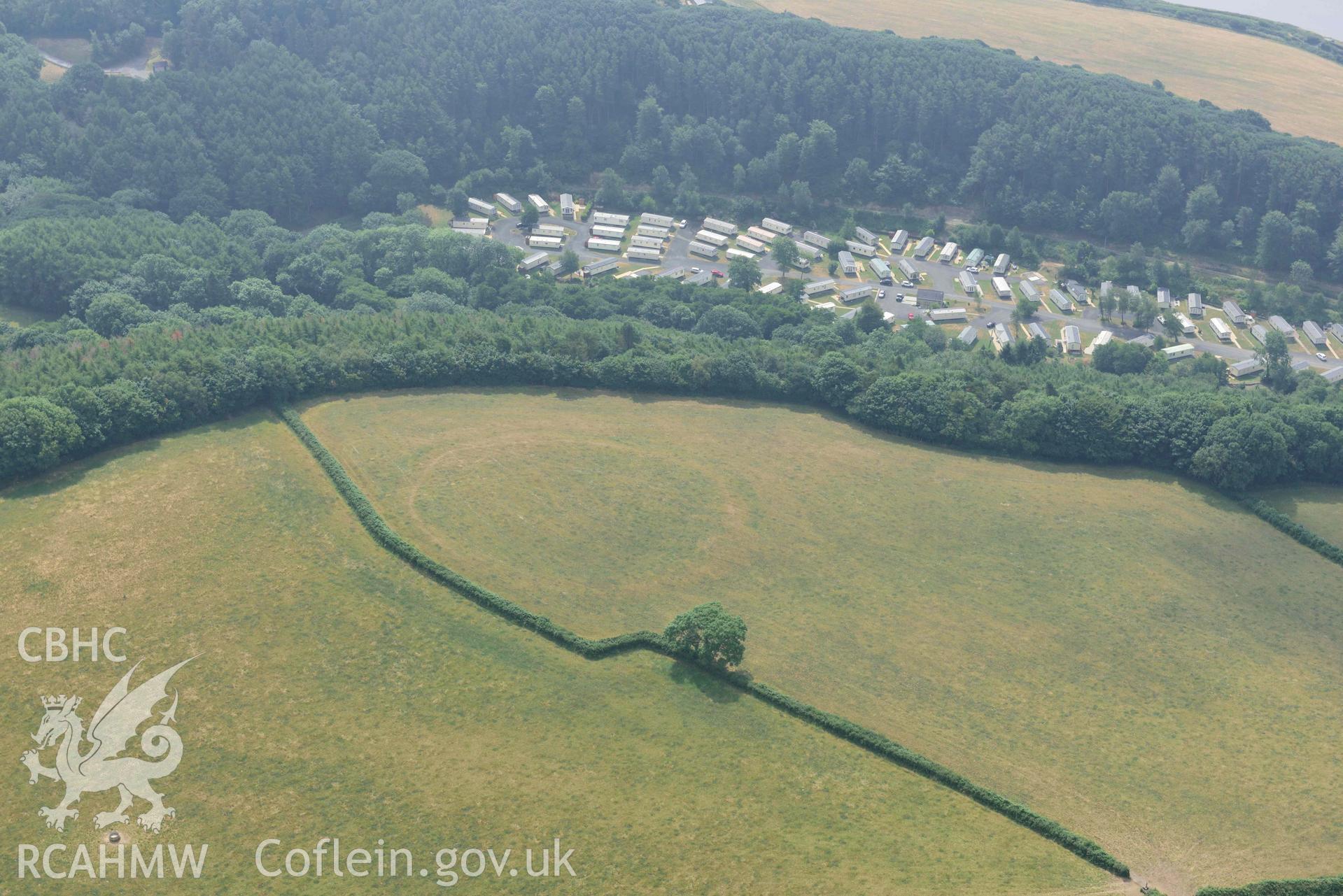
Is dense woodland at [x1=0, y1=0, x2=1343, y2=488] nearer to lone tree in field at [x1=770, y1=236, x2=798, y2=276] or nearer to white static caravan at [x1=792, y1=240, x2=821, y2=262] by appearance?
lone tree in field at [x1=770, y1=236, x2=798, y2=276]

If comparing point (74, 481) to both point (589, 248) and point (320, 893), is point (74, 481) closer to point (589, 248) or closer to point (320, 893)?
point (320, 893)

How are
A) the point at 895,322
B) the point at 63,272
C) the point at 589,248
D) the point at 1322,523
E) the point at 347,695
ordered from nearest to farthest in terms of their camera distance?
the point at 347,695 < the point at 1322,523 < the point at 63,272 < the point at 895,322 < the point at 589,248

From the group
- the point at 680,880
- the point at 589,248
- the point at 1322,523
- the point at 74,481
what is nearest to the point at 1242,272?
the point at 1322,523

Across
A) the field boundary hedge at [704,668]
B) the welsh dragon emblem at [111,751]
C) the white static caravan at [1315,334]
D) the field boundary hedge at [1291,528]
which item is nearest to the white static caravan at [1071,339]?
the white static caravan at [1315,334]

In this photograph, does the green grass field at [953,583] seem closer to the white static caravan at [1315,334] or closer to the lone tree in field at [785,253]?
the lone tree in field at [785,253]

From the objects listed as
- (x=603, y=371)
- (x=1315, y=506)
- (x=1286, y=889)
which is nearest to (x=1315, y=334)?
(x=1315, y=506)

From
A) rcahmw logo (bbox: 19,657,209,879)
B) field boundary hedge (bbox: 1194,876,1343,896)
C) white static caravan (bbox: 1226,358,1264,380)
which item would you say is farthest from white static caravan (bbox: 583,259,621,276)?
field boundary hedge (bbox: 1194,876,1343,896)
